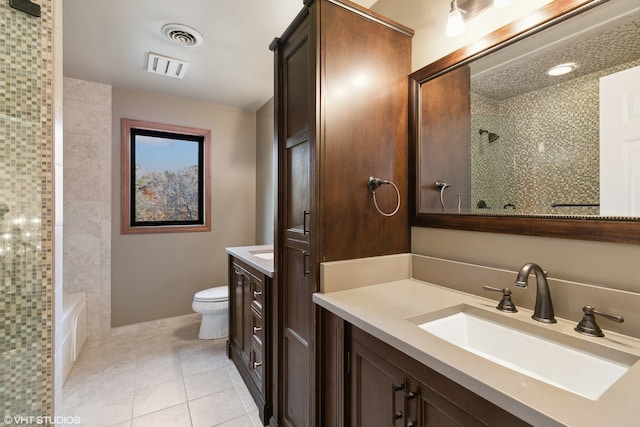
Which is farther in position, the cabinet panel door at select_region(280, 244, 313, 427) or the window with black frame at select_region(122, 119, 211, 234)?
the window with black frame at select_region(122, 119, 211, 234)

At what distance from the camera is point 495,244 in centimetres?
118

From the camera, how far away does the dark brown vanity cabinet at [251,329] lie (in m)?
1.71

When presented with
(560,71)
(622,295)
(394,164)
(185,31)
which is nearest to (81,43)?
(185,31)

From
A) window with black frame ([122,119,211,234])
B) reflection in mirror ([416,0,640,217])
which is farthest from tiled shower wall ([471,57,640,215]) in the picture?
window with black frame ([122,119,211,234])

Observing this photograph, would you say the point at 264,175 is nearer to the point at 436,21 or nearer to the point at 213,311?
the point at 213,311

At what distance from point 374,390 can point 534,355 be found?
51 cm

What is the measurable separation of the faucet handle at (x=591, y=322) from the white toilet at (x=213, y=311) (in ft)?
8.08

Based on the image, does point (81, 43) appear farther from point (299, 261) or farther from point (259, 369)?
point (259, 369)

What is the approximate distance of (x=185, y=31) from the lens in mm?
1926

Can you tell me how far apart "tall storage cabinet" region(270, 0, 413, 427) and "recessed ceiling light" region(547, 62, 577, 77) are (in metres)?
0.60

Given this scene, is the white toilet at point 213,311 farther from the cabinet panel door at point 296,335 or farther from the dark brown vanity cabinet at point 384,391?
the dark brown vanity cabinet at point 384,391

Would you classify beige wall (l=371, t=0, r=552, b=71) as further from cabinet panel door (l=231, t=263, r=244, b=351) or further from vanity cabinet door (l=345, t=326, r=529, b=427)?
cabinet panel door (l=231, t=263, r=244, b=351)

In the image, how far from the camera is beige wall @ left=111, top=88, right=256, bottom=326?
9.34 ft

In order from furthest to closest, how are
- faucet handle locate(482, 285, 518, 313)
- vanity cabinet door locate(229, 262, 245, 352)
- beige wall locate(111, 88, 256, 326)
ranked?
beige wall locate(111, 88, 256, 326)
vanity cabinet door locate(229, 262, 245, 352)
faucet handle locate(482, 285, 518, 313)
